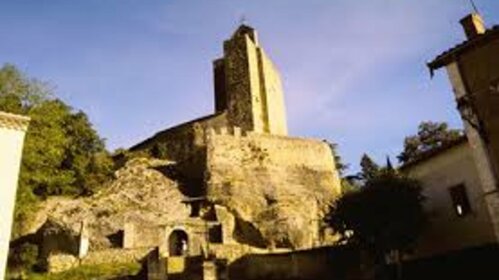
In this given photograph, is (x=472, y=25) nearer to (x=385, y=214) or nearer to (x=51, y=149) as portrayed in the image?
(x=385, y=214)

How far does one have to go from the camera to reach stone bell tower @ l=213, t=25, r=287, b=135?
5350cm

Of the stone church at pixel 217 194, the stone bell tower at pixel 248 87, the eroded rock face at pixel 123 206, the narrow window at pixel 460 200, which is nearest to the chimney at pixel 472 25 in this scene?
the narrow window at pixel 460 200

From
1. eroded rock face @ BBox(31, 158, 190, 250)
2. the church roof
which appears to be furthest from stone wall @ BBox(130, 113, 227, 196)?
the church roof

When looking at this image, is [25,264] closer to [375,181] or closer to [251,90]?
[375,181]

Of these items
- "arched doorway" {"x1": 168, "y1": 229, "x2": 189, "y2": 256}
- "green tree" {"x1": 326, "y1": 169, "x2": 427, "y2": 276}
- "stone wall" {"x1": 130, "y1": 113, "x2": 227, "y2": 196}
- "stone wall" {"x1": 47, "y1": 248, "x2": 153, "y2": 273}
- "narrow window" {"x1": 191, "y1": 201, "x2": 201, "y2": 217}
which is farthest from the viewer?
"stone wall" {"x1": 130, "y1": 113, "x2": 227, "y2": 196}

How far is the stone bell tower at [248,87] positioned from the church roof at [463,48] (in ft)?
106

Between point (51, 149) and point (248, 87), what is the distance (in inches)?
810

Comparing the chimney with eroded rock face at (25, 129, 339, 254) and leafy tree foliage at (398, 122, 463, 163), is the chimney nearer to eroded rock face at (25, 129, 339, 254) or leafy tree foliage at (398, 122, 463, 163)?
eroded rock face at (25, 129, 339, 254)

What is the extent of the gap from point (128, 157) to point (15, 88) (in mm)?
10819

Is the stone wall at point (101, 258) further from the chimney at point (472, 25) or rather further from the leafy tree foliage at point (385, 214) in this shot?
the chimney at point (472, 25)

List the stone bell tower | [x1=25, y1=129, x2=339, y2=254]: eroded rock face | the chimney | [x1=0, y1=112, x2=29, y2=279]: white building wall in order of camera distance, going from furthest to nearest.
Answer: the stone bell tower
[x1=25, y1=129, x2=339, y2=254]: eroded rock face
the chimney
[x1=0, y1=112, x2=29, y2=279]: white building wall

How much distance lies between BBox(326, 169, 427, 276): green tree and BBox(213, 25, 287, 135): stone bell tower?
27.6 metres

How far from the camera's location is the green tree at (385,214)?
77.2 ft

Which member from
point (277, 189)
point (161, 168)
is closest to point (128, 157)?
point (161, 168)
